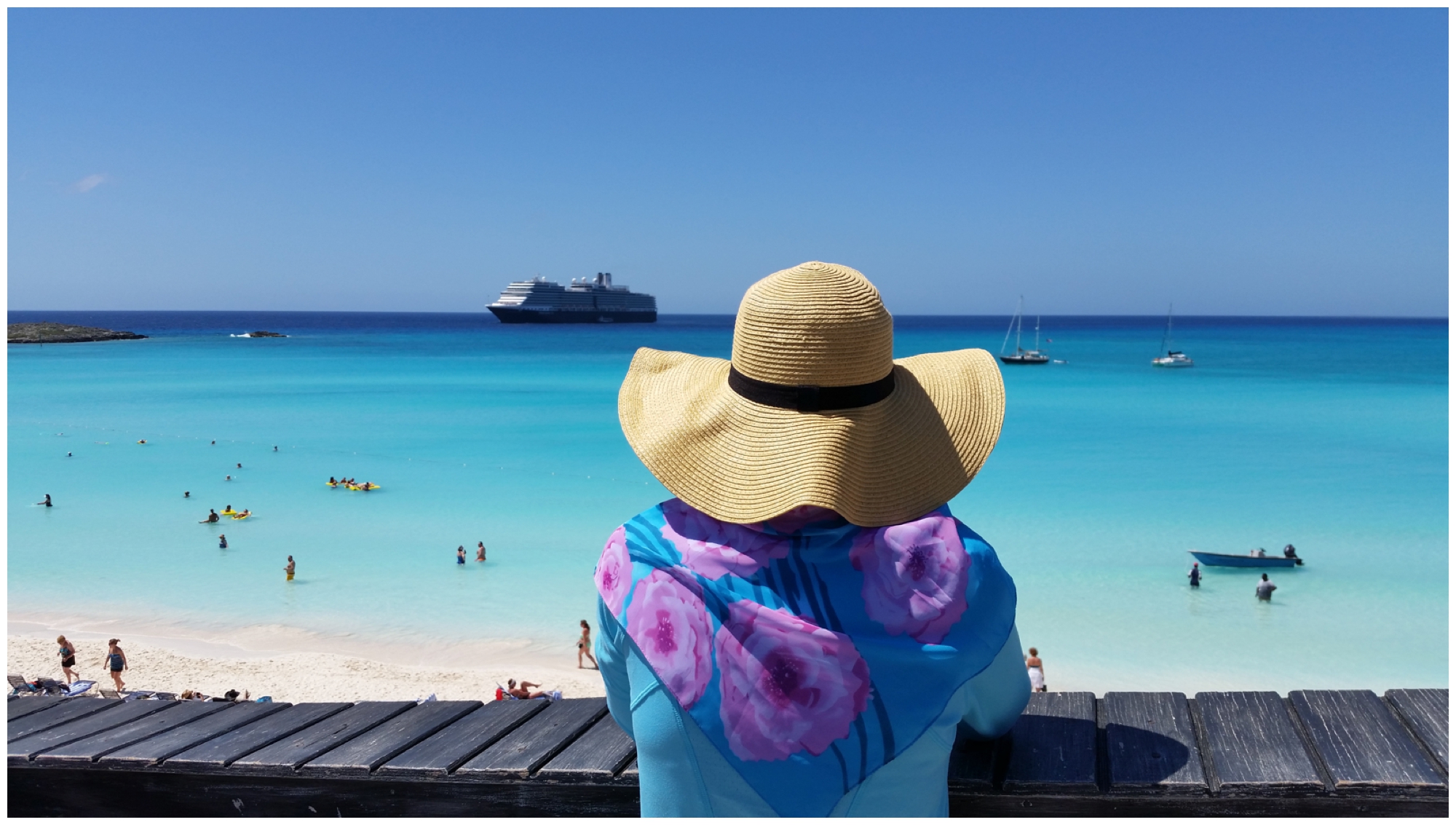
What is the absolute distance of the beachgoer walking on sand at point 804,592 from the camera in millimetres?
1395

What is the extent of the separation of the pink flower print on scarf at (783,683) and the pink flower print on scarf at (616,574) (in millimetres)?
171

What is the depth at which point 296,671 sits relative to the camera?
9.62 m

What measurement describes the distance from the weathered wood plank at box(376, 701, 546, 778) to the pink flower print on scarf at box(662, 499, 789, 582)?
960 mm

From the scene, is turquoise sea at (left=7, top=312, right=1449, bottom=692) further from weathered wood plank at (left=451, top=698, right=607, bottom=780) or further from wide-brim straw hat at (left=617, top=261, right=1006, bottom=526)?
wide-brim straw hat at (left=617, top=261, right=1006, bottom=526)

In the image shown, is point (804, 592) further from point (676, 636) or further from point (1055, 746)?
point (1055, 746)

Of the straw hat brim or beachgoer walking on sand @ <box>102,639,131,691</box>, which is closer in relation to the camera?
the straw hat brim

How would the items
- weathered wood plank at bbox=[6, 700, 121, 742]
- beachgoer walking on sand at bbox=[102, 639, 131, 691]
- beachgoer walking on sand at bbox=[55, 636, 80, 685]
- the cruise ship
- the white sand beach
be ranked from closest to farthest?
weathered wood plank at bbox=[6, 700, 121, 742]
beachgoer walking on sand at bbox=[102, 639, 131, 691]
the white sand beach
beachgoer walking on sand at bbox=[55, 636, 80, 685]
the cruise ship

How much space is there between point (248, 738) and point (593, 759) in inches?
39.3

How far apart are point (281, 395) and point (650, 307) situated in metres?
74.3

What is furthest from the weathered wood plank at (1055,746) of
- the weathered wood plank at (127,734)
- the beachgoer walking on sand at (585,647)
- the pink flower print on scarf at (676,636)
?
the beachgoer walking on sand at (585,647)

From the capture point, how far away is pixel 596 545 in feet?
50.4

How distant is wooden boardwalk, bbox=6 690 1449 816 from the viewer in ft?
5.68

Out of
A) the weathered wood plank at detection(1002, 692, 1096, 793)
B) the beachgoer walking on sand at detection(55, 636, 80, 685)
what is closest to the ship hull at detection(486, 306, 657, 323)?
the beachgoer walking on sand at detection(55, 636, 80, 685)

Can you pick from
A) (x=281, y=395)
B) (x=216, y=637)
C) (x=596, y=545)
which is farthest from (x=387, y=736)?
(x=281, y=395)
